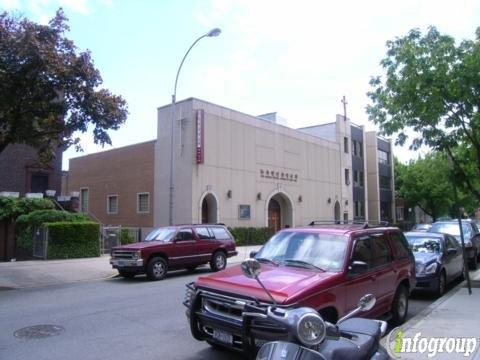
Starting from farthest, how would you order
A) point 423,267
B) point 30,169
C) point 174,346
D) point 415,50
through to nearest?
point 30,169 → point 415,50 → point 423,267 → point 174,346

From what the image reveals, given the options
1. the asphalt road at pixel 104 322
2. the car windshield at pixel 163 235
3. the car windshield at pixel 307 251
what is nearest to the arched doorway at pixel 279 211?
the car windshield at pixel 163 235

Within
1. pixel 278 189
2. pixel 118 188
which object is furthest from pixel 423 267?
pixel 118 188

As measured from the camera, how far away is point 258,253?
24.4ft

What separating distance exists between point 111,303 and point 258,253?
451 cm

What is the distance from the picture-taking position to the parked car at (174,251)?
46.9 feet

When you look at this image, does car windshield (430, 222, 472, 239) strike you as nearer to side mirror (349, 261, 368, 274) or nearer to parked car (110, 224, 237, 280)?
parked car (110, 224, 237, 280)

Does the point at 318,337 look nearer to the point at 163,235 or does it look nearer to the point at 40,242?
the point at 163,235

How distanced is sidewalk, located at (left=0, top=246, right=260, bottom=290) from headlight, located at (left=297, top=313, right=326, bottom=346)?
12.2 meters

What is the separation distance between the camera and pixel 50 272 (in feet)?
52.6

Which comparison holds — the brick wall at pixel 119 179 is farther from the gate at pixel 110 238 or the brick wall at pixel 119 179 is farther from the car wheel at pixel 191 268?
the car wheel at pixel 191 268

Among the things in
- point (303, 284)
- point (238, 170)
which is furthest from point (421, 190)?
point (303, 284)

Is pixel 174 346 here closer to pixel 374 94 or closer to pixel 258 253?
pixel 258 253

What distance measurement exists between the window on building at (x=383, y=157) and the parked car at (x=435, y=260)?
4075 centimetres

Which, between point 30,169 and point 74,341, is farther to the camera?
point 30,169
